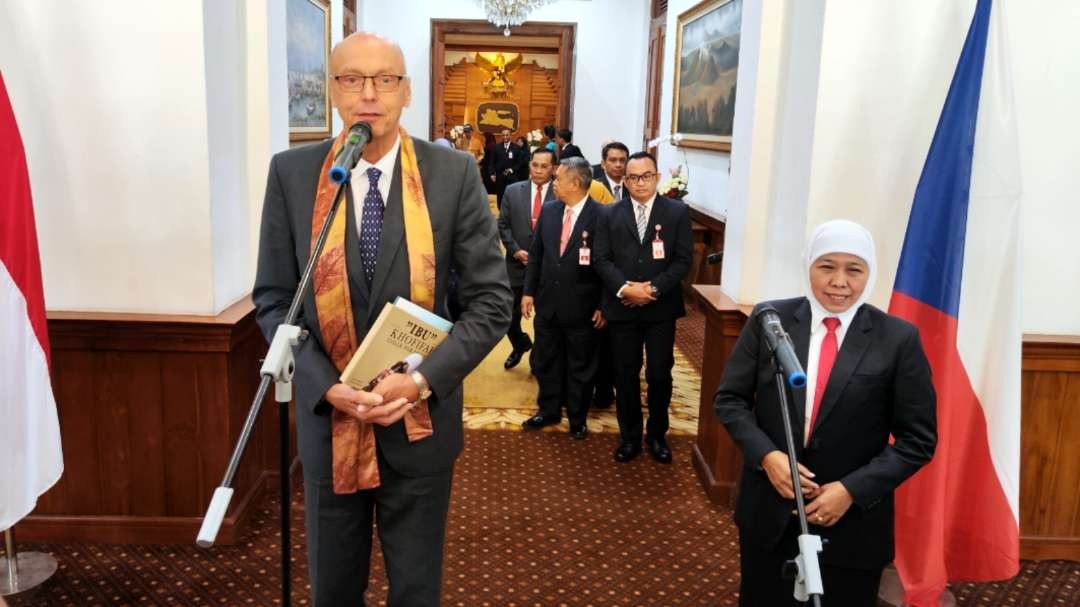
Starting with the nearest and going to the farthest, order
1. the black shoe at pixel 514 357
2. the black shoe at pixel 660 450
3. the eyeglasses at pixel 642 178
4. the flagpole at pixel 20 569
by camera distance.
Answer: the flagpole at pixel 20 569, the eyeglasses at pixel 642 178, the black shoe at pixel 660 450, the black shoe at pixel 514 357

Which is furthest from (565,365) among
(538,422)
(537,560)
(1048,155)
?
(1048,155)

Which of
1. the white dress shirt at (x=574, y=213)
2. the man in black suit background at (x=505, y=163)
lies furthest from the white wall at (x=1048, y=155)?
the man in black suit background at (x=505, y=163)

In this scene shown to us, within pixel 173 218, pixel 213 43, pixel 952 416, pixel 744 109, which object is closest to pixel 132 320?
pixel 173 218

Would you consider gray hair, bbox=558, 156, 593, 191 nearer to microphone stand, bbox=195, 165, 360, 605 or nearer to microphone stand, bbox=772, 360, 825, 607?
microphone stand, bbox=195, 165, 360, 605

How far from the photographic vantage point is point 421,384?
2.00 meters

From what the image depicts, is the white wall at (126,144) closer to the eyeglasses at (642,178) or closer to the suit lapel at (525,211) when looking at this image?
the eyeglasses at (642,178)

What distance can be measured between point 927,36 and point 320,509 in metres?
2.70

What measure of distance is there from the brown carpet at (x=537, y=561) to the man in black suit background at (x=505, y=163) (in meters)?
8.31

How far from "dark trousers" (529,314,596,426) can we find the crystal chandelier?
7521 mm

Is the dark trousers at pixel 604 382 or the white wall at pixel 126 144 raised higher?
the white wall at pixel 126 144

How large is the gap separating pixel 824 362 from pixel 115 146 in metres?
2.63

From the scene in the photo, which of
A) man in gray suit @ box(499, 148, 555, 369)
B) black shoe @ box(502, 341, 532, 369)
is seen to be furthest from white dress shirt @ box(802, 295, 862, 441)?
black shoe @ box(502, 341, 532, 369)

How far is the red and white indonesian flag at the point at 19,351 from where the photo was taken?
104 inches

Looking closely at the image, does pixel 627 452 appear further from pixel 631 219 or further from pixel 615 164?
pixel 615 164
